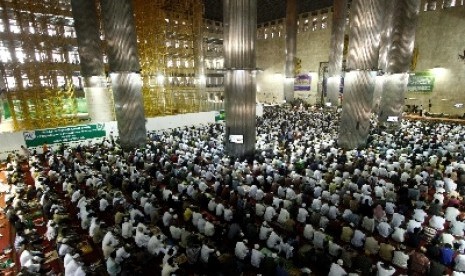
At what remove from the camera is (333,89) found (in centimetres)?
2844

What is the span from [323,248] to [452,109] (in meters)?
24.8

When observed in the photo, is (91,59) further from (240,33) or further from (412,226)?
(412,226)

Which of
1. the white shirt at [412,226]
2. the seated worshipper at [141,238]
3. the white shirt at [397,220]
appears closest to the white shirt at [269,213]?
the white shirt at [397,220]

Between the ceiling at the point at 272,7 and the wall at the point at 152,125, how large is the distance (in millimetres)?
16290

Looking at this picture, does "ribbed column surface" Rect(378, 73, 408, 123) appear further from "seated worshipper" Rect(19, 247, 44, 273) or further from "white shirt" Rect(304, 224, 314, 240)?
"seated worshipper" Rect(19, 247, 44, 273)

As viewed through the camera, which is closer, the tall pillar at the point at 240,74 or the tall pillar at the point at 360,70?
the tall pillar at the point at 240,74

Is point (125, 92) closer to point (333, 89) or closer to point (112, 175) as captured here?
point (112, 175)

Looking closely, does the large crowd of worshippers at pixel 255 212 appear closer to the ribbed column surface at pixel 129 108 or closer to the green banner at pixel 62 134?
the green banner at pixel 62 134

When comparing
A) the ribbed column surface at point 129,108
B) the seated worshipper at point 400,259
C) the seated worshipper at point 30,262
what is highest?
the ribbed column surface at point 129,108

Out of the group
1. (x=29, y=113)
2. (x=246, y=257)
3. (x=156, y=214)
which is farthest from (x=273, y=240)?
(x=29, y=113)

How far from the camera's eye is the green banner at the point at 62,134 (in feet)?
47.3

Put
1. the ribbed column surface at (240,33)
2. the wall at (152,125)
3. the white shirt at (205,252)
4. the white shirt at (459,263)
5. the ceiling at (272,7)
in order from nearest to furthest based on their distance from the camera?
the white shirt at (459,263)
the white shirt at (205,252)
the ribbed column surface at (240,33)
the wall at (152,125)
the ceiling at (272,7)

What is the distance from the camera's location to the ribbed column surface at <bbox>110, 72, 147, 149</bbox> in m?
14.2

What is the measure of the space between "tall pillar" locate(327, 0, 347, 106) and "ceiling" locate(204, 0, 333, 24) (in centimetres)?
487
